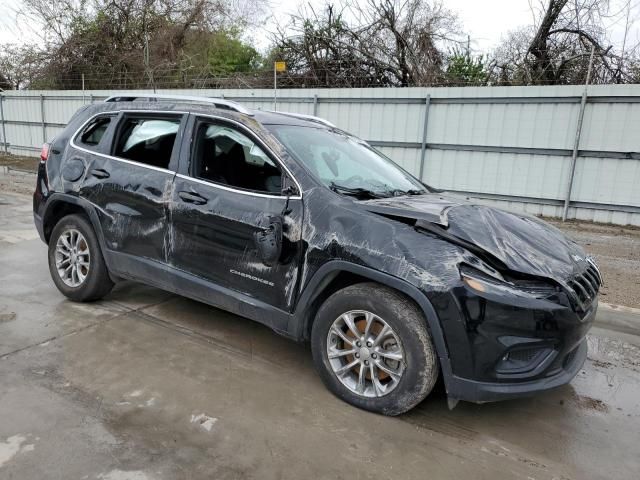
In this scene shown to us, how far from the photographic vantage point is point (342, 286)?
3.20m

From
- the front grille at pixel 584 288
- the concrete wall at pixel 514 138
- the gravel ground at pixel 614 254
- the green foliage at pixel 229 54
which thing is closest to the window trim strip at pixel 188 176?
the front grille at pixel 584 288

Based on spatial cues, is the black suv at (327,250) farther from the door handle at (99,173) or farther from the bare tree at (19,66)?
the bare tree at (19,66)

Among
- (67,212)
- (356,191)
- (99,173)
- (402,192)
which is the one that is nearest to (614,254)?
(402,192)

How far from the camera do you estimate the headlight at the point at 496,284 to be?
2.65 m

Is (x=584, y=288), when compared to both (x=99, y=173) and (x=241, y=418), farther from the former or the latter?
(x=99, y=173)

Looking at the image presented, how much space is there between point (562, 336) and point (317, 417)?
4.75 feet

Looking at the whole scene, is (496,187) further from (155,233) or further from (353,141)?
(155,233)

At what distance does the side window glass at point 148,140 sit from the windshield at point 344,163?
90 cm

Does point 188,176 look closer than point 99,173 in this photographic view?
Yes

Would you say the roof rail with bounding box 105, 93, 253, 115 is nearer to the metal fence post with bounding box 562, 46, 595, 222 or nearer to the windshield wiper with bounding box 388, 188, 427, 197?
the windshield wiper with bounding box 388, 188, 427, 197

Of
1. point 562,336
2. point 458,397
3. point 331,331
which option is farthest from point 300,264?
point 562,336

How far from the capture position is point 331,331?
310 cm

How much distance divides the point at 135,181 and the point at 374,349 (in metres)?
2.34


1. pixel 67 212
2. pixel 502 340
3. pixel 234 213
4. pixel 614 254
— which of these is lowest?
pixel 614 254
